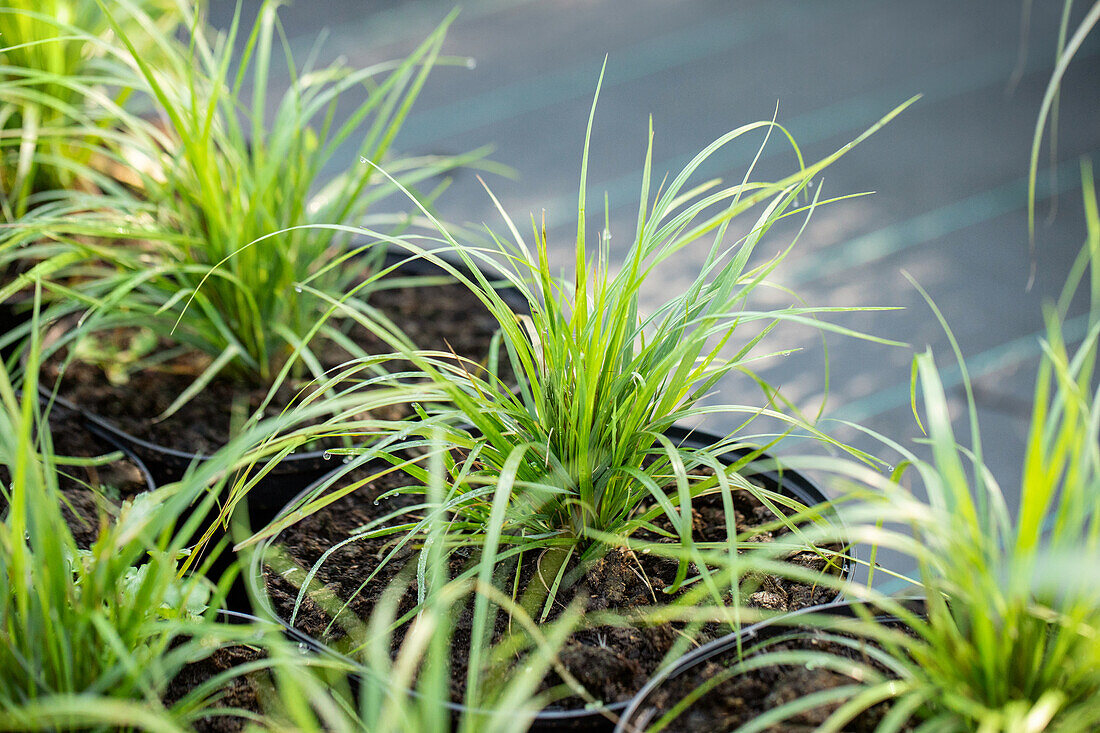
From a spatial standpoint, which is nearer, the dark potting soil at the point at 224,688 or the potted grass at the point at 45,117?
the dark potting soil at the point at 224,688

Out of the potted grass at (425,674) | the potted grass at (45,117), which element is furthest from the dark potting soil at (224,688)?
the potted grass at (45,117)

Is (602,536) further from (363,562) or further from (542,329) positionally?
(363,562)

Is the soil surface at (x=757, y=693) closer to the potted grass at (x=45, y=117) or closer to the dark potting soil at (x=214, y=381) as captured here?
the dark potting soil at (x=214, y=381)

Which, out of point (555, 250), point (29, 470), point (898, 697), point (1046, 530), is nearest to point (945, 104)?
point (555, 250)

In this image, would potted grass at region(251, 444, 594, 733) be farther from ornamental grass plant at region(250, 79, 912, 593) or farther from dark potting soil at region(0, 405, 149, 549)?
dark potting soil at region(0, 405, 149, 549)

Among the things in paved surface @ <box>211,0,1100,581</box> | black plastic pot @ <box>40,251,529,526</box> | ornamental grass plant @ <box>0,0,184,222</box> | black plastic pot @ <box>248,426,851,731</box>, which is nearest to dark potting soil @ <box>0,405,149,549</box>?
black plastic pot @ <box>40,251,529,526</box>

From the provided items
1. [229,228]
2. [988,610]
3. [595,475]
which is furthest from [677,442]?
[229,228]

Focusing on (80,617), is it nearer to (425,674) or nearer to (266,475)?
(425,674)
